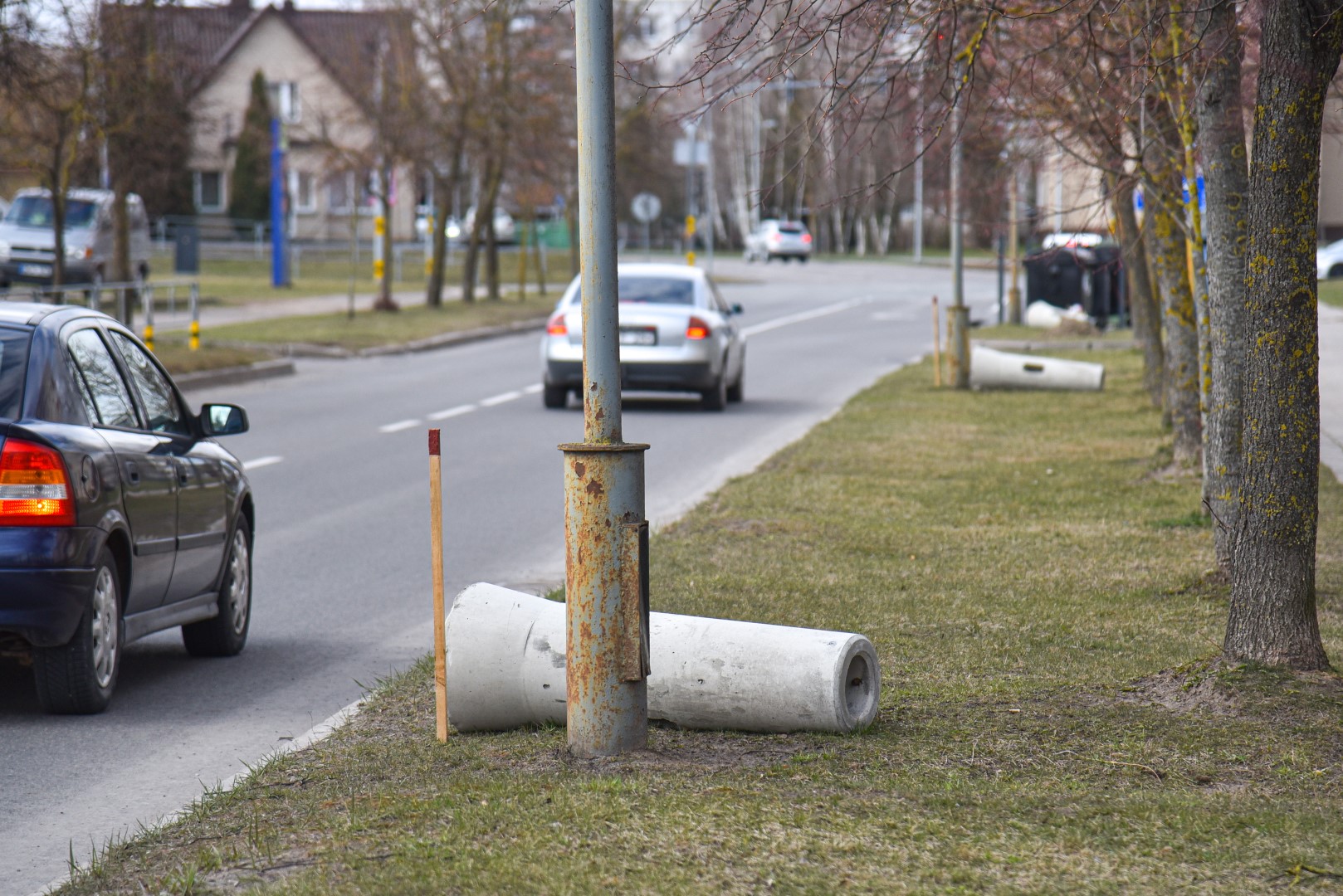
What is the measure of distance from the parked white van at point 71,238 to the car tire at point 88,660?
3295cm

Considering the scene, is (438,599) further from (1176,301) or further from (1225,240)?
(1176,301)

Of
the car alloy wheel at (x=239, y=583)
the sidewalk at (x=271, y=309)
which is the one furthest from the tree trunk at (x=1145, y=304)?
the sidewalk at (x=271, y=309)

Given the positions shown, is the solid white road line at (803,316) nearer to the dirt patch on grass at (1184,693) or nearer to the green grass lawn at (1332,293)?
the green grass lawn at (1332,293)

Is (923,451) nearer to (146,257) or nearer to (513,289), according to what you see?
(146,257)

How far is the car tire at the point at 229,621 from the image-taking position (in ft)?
26.1

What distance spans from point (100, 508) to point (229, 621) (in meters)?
1.48

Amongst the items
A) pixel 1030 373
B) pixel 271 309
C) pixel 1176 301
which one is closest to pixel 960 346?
pixel 1030 373

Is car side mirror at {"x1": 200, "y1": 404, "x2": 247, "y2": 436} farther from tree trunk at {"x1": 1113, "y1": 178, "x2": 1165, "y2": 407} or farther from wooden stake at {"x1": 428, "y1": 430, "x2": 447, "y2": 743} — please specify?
tree trunk at {"x1": 1113, "y1": 178, "x2": 1165, "y2": 407}

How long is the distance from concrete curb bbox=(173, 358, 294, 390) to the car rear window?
15377 millimetres

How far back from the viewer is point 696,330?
19766 mm

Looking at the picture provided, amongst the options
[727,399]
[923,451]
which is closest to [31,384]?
[923,451]

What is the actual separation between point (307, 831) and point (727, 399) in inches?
674

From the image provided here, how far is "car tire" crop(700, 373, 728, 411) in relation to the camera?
19.9 m

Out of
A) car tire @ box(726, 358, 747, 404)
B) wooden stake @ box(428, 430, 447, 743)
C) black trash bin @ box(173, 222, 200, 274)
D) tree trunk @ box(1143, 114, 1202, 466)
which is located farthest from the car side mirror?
black trash bin @ box(173, 222, 200, 274)
